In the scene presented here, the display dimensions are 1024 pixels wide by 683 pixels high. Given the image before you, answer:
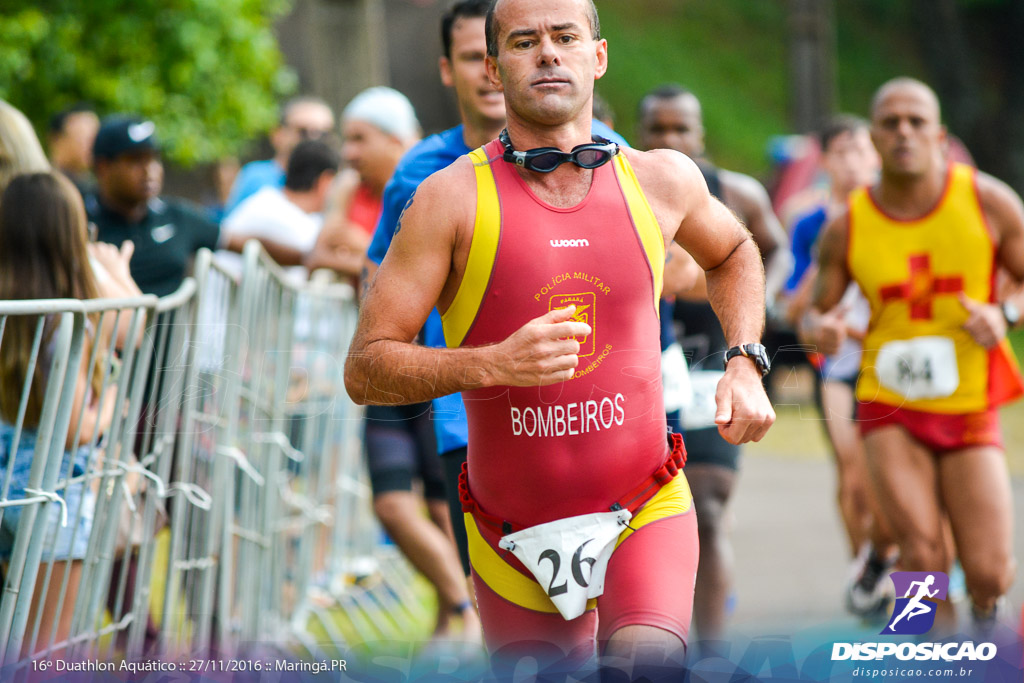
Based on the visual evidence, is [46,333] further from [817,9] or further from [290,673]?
[817,9]

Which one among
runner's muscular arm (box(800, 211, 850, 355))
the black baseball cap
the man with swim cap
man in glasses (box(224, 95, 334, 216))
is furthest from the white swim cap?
the man with swim cap

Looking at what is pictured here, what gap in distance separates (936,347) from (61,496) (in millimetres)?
3478

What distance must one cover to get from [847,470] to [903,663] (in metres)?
4.21

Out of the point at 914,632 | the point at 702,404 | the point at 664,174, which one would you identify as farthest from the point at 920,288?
the point at 664,174

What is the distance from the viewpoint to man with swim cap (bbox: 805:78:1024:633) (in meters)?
5.08

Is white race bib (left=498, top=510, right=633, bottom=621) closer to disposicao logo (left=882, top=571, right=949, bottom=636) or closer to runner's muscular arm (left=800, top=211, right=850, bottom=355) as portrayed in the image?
disposicao logo (left=882, top=571, right=949, bottom=636)

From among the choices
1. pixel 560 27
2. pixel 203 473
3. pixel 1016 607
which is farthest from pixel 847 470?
pixel 560 27

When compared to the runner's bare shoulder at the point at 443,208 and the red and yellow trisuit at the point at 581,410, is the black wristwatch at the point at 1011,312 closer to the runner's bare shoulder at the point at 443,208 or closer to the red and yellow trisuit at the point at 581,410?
the red and yellow trisuit at the point at 581,410

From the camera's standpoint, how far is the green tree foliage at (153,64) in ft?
42.4

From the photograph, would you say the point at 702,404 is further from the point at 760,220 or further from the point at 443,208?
the point at 443,208

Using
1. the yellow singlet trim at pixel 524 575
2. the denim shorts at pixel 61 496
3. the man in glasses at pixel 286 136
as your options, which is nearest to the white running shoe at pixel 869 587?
the yellow singlet trim at pixel 524 575

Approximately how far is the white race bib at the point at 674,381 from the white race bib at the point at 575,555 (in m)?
1.74

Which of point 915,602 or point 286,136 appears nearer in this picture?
point 915,602

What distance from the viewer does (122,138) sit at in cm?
574
